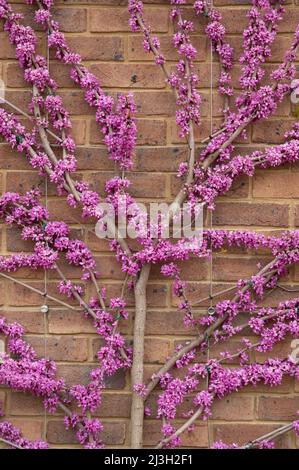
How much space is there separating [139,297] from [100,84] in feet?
2.03

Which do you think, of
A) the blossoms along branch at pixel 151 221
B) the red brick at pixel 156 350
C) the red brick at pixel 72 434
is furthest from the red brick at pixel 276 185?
the red brick at pixel 72 434

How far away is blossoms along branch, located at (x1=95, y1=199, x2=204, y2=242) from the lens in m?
1.86

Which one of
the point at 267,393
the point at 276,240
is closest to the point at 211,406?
the point at 267,393

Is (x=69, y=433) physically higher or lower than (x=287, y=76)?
lower

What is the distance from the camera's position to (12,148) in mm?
1926

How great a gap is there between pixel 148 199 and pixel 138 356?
1.45 feet

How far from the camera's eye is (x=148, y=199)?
1916 mm

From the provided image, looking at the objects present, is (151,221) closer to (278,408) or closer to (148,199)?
(148,199)

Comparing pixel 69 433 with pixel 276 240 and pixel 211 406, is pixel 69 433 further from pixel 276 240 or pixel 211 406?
pixel 276 240

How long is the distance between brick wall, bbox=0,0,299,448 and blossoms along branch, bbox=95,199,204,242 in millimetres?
Answer: 44

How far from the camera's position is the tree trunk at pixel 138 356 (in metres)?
1.85

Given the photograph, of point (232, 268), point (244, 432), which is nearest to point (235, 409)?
point (244, 432)

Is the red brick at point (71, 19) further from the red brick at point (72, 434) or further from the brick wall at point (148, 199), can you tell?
the red brick at point (72, 434)

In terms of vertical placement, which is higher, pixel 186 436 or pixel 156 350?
pixel 156 350
